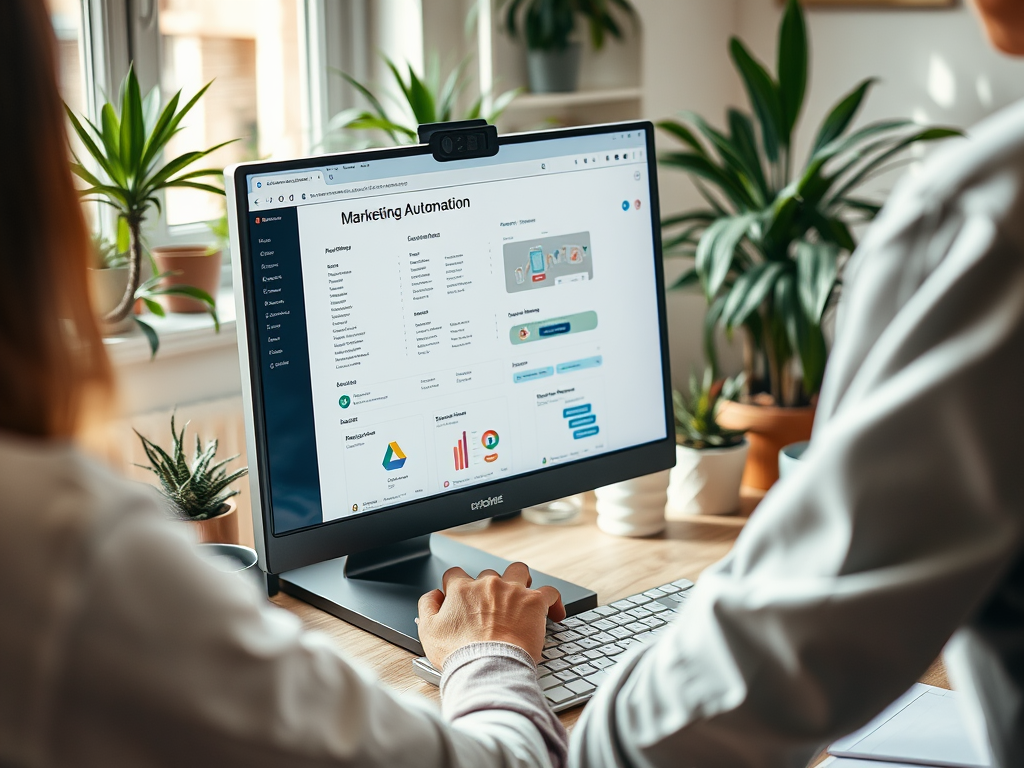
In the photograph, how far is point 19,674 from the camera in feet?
1.64

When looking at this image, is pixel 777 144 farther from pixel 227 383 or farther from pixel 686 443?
pixel 227 383

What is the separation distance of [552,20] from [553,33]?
0.03 metres

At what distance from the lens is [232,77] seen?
228cm

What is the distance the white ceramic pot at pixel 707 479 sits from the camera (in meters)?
1.52

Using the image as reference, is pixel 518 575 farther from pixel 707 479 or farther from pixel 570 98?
pixel 570 98

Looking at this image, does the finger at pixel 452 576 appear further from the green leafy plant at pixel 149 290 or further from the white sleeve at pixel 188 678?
the green leafy plant at pixel 149 290

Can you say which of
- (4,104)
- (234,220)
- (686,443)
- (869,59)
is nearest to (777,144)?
(869,59)

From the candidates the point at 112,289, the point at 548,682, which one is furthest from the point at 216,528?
the point at 112,289

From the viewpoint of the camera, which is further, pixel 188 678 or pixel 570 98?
pixel 570 98

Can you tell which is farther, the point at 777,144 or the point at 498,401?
the point at 777,144

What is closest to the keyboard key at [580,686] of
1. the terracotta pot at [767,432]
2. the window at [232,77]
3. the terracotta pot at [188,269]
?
the terracotta pot at [767,432]

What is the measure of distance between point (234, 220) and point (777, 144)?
133 centimetres

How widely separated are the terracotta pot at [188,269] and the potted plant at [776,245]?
84cm

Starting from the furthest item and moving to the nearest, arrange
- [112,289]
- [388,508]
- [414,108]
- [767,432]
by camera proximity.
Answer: [414,108] → [112,289] → [767,432] → [388,508]
